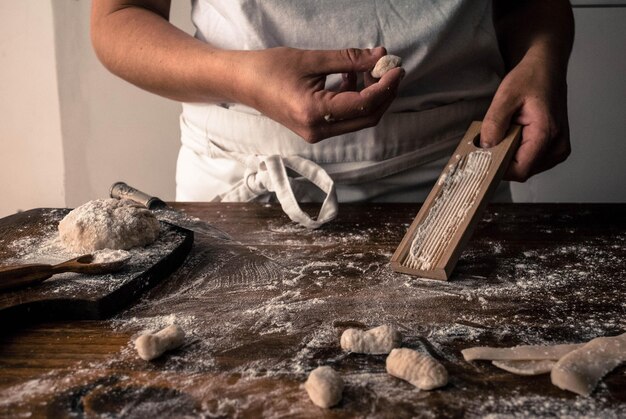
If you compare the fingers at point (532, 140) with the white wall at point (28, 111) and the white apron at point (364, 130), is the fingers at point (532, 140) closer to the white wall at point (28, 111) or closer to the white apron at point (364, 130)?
the white apron at point (364, 130)

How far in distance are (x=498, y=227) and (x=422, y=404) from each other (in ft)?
1.83

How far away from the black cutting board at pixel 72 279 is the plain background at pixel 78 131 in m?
1.34

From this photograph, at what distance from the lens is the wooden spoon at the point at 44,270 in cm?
79

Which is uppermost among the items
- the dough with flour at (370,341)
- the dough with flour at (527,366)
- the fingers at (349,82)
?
the fingers at (349,82)

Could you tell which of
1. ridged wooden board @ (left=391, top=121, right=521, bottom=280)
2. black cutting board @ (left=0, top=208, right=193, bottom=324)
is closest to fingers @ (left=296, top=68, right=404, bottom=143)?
ridged wooden board @ (left=391, top=121, right=521, bottom=280)

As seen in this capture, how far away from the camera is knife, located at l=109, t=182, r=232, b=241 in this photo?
106 centimetres

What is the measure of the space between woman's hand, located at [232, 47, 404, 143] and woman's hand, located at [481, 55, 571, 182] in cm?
15

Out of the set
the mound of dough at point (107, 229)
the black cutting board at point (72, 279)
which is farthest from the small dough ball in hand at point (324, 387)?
the mound of dough at point (107, 229)

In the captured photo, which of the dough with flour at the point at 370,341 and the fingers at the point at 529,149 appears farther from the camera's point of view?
the fingers at the point at 529,149

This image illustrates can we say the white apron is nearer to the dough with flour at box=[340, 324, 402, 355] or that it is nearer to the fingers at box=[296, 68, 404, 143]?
the fingers at box=[296, 68, 404, 143]

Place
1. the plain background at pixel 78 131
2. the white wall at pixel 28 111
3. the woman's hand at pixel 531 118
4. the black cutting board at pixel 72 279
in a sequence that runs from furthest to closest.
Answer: the white wall at pixel 28 111
the plain background at pixel 78 131
the woman's hand at pixel 531 118
the black cutting board at pixel 72 279

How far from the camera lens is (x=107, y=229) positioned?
0.92m

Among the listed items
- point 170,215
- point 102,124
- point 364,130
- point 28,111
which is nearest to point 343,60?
point 364,130

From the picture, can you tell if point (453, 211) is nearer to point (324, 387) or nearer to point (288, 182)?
point (288, 182)
